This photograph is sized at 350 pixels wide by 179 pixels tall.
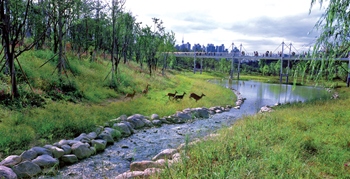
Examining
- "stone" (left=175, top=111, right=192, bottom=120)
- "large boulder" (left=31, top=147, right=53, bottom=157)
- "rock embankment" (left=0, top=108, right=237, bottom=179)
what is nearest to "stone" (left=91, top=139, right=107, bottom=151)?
"rock embankment" (left=0, top=108, right=237, bottom=179)

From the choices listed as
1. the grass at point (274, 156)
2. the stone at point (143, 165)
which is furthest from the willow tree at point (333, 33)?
the stone at point (143, 165)

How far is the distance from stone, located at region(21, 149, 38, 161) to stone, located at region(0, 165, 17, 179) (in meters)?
0.68

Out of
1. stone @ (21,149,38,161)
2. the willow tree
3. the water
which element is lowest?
the water

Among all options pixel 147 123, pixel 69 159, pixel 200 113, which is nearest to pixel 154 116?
pixel 147 123

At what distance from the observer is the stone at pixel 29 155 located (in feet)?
18.6

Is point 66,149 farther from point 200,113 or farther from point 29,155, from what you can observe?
point 200,113

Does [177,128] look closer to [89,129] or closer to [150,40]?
[89,129]

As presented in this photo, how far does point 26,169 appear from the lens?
516 centimetres

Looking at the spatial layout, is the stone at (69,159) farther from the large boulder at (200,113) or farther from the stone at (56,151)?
the large boulder at (200,113)

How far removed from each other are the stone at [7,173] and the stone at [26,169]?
18 centimetres

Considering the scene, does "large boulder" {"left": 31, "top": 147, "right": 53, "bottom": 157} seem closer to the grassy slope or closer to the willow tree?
the grassy slope

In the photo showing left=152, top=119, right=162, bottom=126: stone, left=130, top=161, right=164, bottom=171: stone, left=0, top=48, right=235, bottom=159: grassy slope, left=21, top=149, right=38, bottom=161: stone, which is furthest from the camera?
left=152, top=119, right=162, bottom=126: stone

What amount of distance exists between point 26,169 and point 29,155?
726 millimetres

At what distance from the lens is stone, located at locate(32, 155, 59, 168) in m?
5.54
